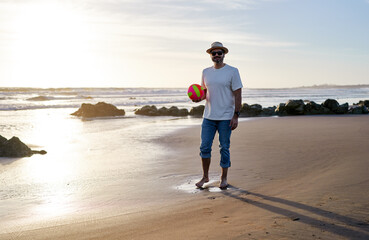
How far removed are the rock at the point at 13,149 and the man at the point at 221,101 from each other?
457 cm

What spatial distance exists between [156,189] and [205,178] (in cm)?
74

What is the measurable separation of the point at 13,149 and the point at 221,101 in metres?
5.05

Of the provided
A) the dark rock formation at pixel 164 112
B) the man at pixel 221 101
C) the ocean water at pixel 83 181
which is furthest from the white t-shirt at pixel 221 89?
the dark rock formation at pixel 164 112

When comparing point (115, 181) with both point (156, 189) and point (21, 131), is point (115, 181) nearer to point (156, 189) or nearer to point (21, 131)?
point (156, 189)

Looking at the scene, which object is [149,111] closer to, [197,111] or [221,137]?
[197,111]

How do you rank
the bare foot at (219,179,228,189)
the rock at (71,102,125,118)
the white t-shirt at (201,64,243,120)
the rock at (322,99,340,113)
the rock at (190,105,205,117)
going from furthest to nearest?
the rock at (190,105,205,117) < the rock at (71,102,125,118) < the rock at (322,99,340,113) < the white t-shirt at (201,64,243,120) < the bare foot at (219,179,228,189)

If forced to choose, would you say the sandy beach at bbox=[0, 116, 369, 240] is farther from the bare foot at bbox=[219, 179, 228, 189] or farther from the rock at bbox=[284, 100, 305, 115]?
the rock at bbox=[284, 100, 305, 115]

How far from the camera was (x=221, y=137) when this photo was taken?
5.58 m

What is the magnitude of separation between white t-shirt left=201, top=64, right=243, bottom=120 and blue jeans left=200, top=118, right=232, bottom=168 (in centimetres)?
10

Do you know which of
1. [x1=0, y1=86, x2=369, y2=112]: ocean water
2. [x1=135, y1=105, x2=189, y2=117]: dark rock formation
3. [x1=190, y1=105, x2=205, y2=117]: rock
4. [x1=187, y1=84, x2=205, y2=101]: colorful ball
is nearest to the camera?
[x1=187, y1=84, x2=205, y2=101]: colorful ball

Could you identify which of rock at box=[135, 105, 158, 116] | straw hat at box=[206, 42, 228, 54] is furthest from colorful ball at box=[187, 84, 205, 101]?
rock at box=[135, 105, 158, 116]

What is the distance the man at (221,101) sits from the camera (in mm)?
5441

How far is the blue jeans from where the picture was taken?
5.55m

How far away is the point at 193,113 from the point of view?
21.9 metres
